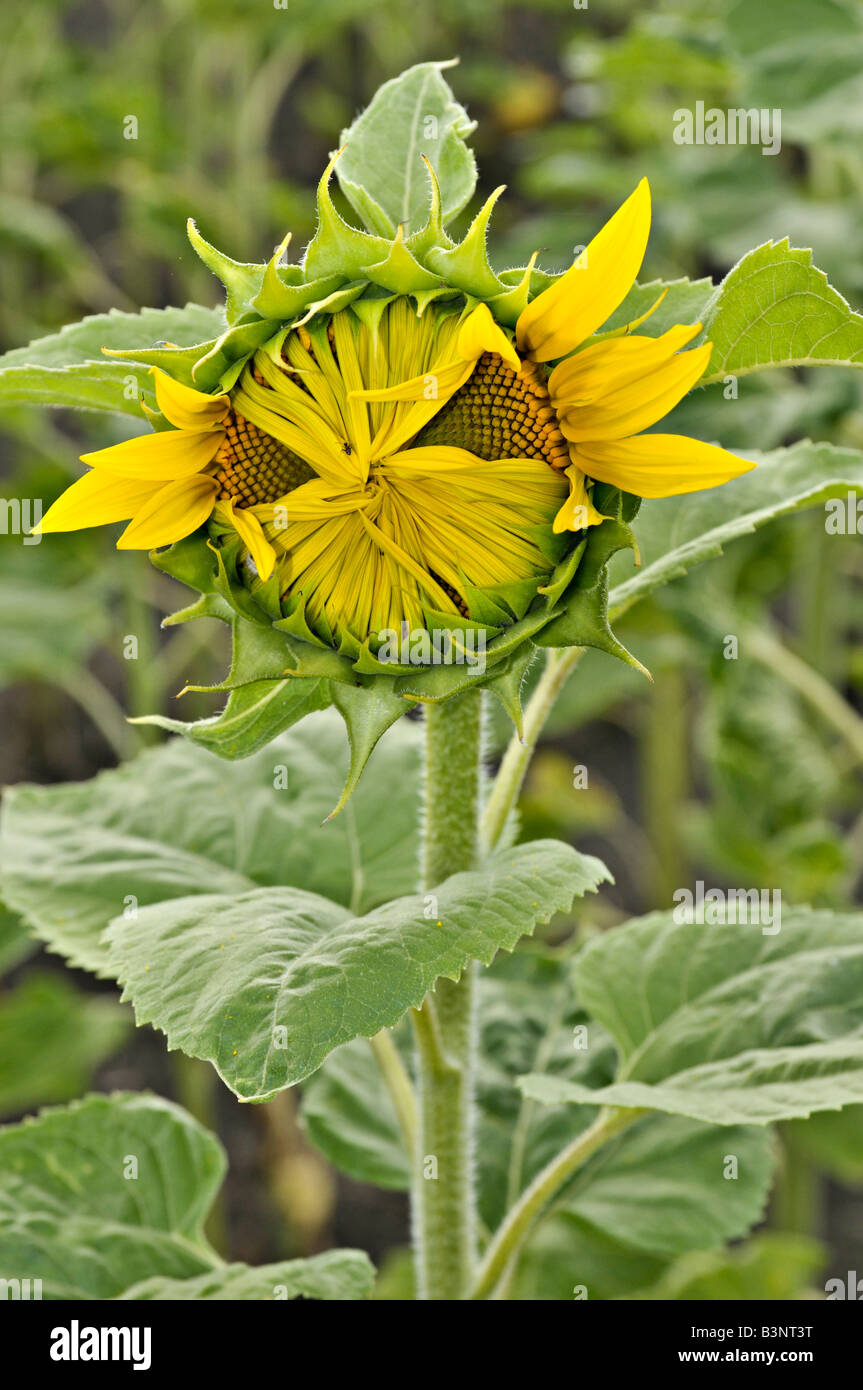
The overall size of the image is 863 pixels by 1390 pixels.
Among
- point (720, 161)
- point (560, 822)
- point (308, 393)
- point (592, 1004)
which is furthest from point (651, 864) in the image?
point (308, 393)

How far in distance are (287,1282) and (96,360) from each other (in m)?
0.41

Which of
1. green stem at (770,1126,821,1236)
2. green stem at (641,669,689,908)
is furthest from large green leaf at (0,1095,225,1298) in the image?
green stem at (641,669,689,908)

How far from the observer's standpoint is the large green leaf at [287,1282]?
61cm

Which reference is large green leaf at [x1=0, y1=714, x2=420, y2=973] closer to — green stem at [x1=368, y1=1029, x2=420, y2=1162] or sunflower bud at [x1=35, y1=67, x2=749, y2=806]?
green stem at [x1=368, y1=1029, x2=420, y2=1162]

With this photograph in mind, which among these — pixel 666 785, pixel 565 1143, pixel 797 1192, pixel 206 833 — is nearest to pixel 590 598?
pixel 206 833

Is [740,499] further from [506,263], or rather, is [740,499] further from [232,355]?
[506,263]

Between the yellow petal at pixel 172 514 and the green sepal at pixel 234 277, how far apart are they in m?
0.06

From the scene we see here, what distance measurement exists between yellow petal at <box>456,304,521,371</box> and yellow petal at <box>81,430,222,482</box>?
0.29 ft

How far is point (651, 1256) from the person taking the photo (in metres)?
0.93

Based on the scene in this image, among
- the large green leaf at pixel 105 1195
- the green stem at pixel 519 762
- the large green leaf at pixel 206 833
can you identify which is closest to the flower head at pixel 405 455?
the green stem at pixel 519 762

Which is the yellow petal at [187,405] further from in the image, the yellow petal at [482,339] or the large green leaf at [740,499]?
the large green leaf at [740,499]
